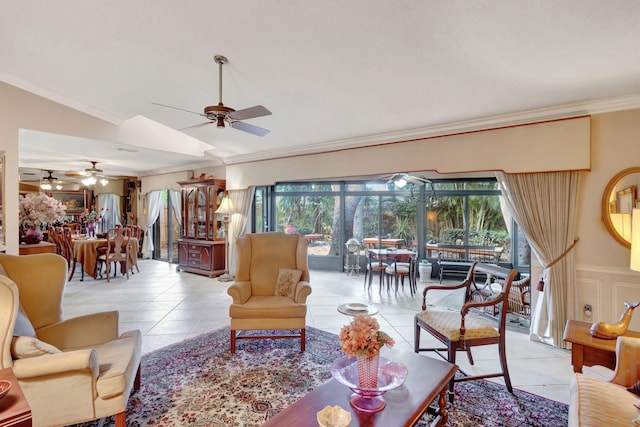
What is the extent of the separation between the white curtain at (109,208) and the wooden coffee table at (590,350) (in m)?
10.9

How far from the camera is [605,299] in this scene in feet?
9.70

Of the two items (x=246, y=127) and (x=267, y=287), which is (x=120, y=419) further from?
(x=246, y=127)

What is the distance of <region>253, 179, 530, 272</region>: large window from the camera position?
619 centimetres

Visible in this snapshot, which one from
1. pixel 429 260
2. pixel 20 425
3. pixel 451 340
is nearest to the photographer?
pixel 20 425

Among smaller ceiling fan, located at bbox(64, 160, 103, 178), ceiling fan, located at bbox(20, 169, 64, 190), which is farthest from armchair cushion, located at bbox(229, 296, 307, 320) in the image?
ceiling fan, located at bbox(20, 169, 64, 190)

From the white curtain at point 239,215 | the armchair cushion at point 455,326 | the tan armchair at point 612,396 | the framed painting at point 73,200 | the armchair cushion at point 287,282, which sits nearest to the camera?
the tan armchair at point 612,396

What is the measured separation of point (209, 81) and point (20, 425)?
3.09 m

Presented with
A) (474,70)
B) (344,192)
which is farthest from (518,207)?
(344,192)

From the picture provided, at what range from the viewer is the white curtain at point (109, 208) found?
936 cm

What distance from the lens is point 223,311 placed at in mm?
4273

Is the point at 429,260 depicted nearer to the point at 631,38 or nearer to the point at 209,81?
the point at 631,38

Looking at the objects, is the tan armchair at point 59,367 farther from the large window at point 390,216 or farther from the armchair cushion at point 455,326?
the large window at point 390,216

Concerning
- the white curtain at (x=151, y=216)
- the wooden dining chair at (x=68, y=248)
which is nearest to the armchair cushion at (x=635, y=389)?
the wooden dining chair at (x=68, y=248)

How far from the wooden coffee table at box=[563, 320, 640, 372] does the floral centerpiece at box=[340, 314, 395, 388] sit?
4.44 feet
